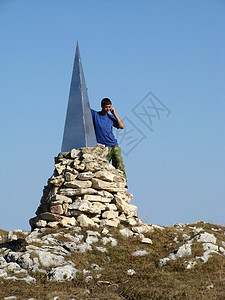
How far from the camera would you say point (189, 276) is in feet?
33.9

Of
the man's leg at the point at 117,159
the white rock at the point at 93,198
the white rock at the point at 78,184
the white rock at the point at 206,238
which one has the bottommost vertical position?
the white rock at the point at 206,238

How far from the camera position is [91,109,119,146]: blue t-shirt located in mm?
14695

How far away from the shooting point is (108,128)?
14.9 metres

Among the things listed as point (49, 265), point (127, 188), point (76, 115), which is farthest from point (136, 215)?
point (49, 265)

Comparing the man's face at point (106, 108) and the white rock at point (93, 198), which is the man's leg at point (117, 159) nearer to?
the man's face at point (106, 108)

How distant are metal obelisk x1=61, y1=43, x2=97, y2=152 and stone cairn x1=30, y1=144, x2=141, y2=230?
0.30 metres

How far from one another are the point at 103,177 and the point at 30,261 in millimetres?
3974

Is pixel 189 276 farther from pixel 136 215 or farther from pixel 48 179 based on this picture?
pixel 48 179

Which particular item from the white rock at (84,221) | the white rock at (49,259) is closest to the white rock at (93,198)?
the white rock at (84,221)

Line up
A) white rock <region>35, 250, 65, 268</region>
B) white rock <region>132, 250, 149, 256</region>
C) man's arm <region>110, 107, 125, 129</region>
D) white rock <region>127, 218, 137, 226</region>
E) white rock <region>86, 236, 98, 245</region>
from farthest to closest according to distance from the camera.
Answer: man's arm <region>110, 107, 125, 129</region> < white rock <region>127, 218, 137, 226</region> < white rock <region>86, 236, 98, 245</region> < white rock <region>132, 250, 149, 256</region> < white rock <region>35, 250, 65, 268</region>

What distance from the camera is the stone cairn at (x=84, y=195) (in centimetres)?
1268

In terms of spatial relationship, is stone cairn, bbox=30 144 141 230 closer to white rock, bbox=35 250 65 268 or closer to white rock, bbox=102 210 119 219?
white rock, bbox=102 210 119 219

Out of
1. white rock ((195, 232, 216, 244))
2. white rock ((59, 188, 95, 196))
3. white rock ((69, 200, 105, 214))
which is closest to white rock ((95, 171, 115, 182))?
white rock ((59, 188, 95, 196))

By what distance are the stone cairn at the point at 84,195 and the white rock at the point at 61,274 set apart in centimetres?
250
